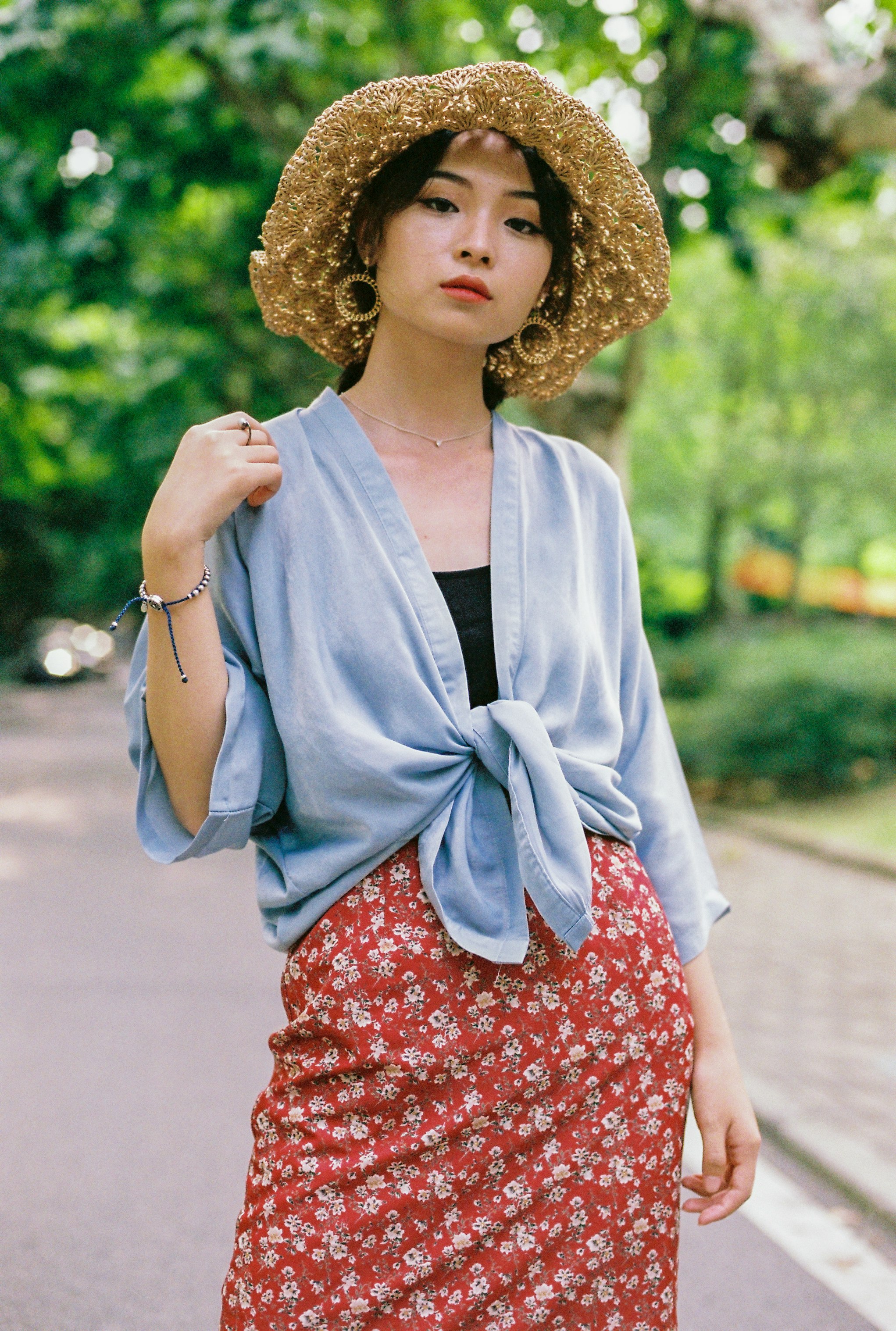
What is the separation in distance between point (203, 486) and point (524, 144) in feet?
2.05

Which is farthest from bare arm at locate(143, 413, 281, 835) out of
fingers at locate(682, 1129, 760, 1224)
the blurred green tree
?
the blurred green tree

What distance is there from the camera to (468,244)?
160 cm

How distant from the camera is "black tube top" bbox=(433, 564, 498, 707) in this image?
161 centimetres

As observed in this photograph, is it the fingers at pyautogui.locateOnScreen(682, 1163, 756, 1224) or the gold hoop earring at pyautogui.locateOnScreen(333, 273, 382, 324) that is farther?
the gold hoop earring at pyautogui.locateOnScreen(333, 273, 382, 324)

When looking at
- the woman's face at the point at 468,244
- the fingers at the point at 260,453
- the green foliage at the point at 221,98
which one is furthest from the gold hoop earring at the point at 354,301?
the green foliage at the point at 221,98

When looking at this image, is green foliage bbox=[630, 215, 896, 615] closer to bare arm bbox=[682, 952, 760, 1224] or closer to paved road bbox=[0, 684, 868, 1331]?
paved road bbox=[0, 684, 868, 1331]

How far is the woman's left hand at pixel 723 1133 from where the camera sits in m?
1.68

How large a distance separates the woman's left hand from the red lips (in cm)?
102

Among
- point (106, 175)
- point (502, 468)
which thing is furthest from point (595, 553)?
point (106, 175)

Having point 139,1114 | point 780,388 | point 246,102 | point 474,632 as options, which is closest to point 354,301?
point 474,632

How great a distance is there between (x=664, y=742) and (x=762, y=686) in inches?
406

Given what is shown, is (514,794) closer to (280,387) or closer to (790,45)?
(790,45)

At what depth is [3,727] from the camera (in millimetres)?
19500

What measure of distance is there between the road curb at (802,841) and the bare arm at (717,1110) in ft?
25.5
